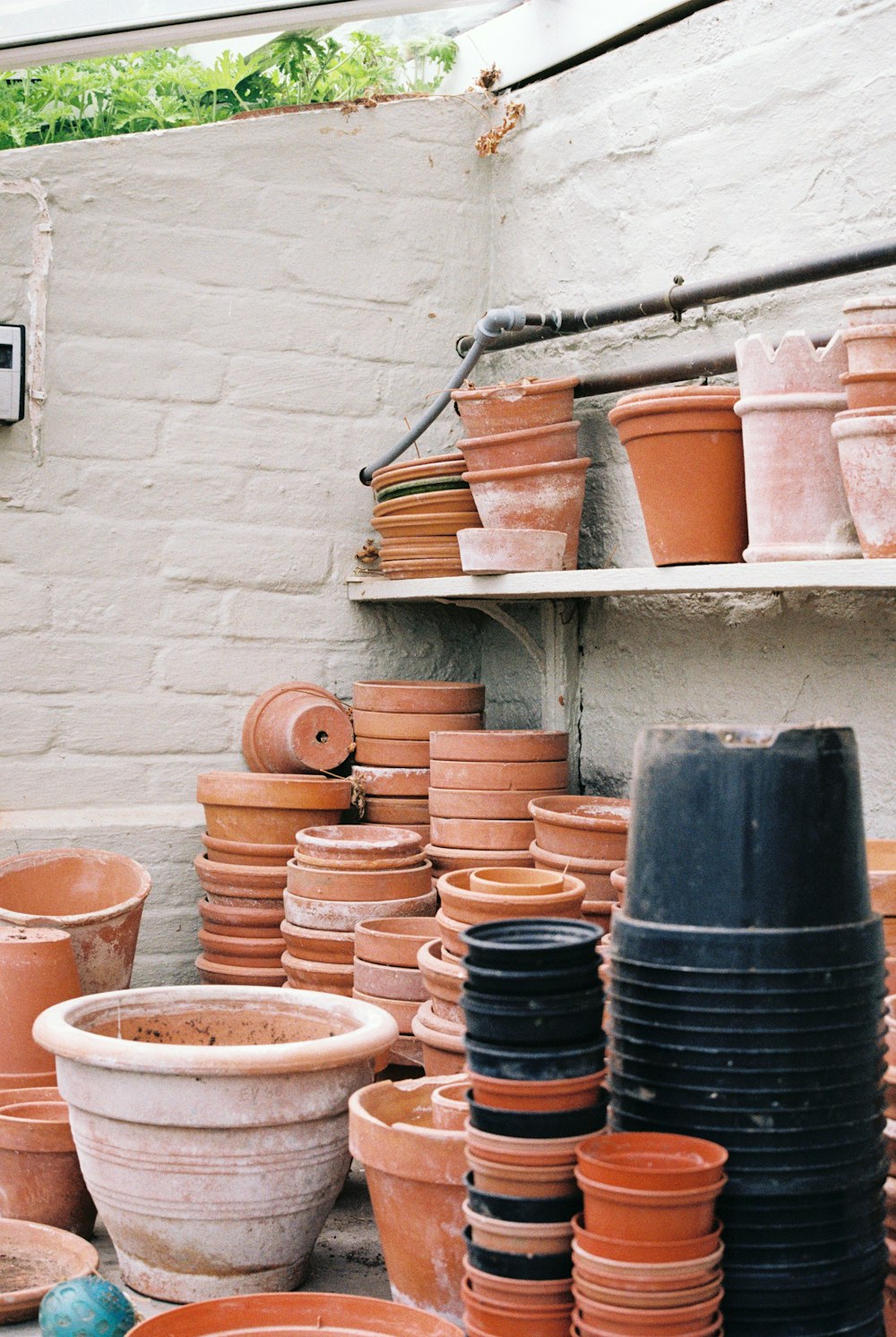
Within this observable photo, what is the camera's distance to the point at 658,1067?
1669 millimetres

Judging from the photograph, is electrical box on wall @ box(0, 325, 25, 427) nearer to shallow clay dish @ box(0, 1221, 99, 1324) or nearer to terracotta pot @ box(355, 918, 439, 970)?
terracotta pot @ box(355, 918, 439, 970)

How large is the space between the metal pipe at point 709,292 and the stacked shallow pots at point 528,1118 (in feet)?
5.01

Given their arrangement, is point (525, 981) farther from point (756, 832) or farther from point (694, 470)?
point (694, 470)

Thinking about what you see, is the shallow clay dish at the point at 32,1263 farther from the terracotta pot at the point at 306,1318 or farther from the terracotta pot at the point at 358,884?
the terracotta pot at the point at 358,884

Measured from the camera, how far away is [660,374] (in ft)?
10.2

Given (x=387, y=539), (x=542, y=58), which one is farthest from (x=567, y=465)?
(x=542, y=58)

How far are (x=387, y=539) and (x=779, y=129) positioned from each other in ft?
4.42

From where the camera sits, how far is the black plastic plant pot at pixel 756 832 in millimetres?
1655

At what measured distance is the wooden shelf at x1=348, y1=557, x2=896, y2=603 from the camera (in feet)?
7.88

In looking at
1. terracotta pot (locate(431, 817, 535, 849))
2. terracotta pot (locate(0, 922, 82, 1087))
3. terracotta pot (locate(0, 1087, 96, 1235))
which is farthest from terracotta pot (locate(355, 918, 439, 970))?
terracotta pot (locate(0, 1087, 96, 1235))

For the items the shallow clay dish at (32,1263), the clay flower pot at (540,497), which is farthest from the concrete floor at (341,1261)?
the clay flower pot at (540,497)

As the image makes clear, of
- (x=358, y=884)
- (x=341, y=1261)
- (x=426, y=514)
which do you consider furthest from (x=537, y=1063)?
(x=426, y=514)

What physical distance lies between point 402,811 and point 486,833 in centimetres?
39

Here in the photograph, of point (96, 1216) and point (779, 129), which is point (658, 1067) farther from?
point (779, 129)
